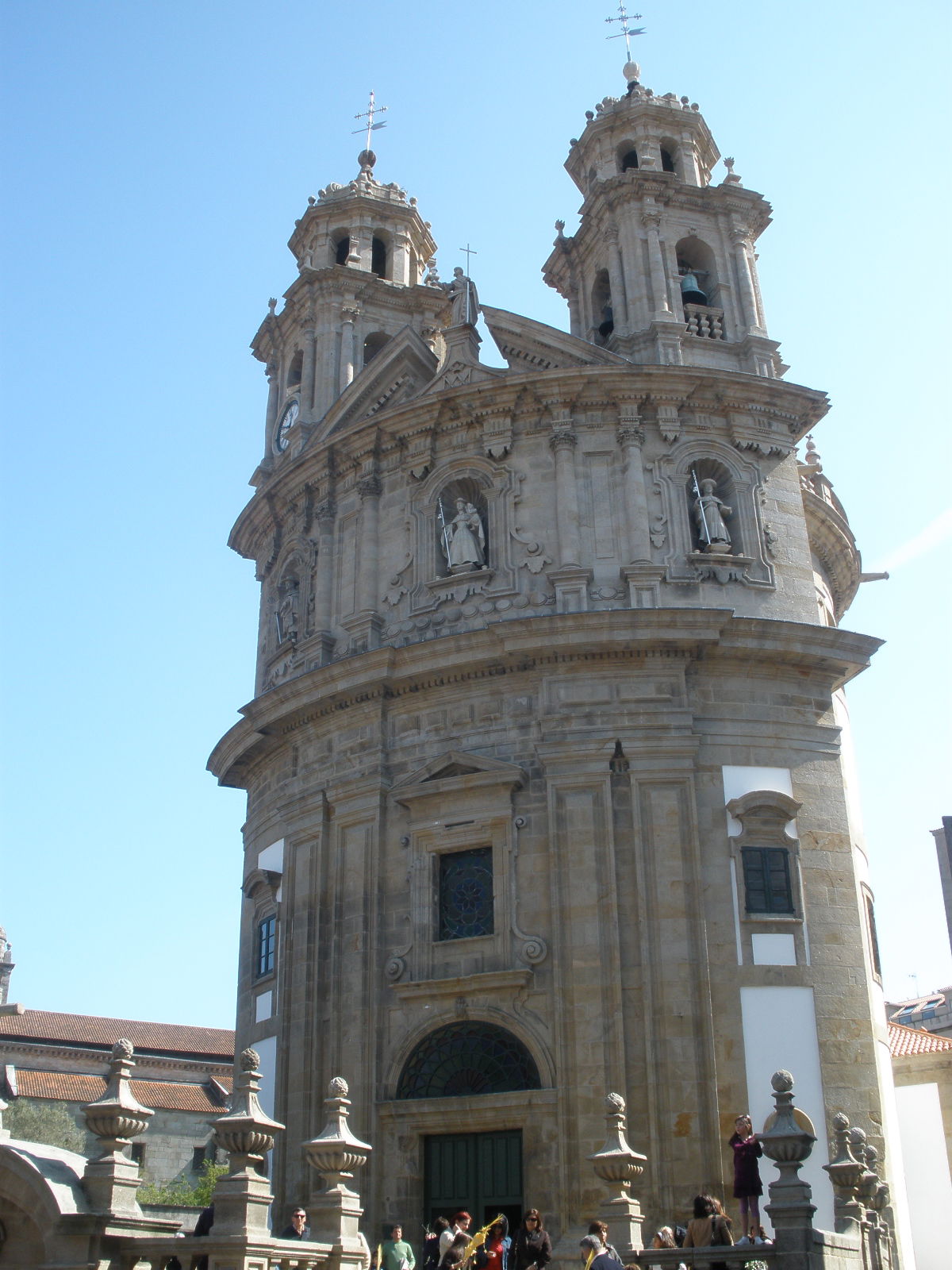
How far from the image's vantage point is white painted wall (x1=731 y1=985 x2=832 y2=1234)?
64.8 ft

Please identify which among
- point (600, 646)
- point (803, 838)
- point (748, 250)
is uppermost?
point (748, 250)

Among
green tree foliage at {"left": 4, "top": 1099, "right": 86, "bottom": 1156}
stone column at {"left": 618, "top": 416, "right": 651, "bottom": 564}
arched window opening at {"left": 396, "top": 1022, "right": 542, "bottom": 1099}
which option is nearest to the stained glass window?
arched window opening at {"left": 396, "top": 1022, "right": 542, "bottom": 1099}

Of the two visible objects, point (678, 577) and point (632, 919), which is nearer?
point (632, 919)

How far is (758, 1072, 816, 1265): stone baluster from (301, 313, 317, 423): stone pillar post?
20629mm

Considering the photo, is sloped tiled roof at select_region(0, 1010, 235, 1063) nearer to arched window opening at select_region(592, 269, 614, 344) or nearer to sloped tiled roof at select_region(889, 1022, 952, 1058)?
sloped tiled roof at select_region(889, 1022, 952, 1058)

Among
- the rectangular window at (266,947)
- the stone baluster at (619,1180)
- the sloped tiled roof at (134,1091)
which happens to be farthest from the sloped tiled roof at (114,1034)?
the stone baluster at (619,1180)

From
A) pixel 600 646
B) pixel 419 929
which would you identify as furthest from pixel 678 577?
pixel 419 929

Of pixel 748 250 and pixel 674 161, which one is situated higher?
pixel 674 161

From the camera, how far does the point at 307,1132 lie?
22188mm

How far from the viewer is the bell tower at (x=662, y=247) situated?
27469mm

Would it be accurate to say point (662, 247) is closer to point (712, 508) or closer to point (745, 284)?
point (745, 284)

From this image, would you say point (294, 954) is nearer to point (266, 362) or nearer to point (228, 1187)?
point (228, 1187)

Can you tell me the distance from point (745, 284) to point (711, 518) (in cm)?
673

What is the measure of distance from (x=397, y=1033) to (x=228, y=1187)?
9728mm
